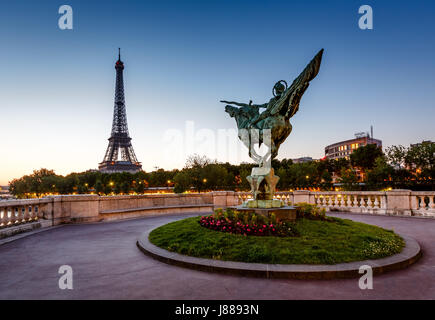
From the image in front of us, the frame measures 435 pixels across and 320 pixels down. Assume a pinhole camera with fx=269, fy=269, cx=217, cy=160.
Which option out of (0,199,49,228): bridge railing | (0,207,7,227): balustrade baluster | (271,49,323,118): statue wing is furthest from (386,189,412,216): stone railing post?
(0,207,7,227): balustrade baluster

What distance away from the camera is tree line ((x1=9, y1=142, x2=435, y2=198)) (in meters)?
41.1

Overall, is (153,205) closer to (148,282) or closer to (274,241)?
(274,241)

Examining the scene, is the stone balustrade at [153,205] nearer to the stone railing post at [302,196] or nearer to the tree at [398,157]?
the stone railing post at [302,196]

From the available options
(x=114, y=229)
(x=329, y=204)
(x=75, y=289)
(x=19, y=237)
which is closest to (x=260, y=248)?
(x=75, y=289)

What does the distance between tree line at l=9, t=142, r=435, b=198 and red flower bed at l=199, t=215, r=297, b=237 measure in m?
19.4

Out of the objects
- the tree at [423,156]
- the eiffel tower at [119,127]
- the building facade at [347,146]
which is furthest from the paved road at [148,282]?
the building facade at [347,146]

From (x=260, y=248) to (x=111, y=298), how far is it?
3.34m

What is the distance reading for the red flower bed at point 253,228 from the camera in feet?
25.1

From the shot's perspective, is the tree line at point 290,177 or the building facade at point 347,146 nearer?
the tree line at point 290,177

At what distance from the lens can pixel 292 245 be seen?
6.61 metres

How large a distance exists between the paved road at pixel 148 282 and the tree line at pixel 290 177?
2107cm

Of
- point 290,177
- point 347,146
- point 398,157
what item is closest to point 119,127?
point 290,177

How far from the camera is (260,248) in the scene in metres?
6.31
